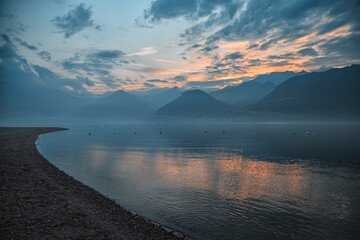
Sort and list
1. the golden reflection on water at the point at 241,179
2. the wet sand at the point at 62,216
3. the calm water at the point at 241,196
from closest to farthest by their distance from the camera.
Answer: the wet sand at the point at 62,216 < the calm water at the point at 241,196 < the golden reflection on water at the point at 241,179

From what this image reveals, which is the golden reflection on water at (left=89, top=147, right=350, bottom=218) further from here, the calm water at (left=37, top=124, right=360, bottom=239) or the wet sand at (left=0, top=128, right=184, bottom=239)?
the wet sand at (left=0, top=128, right=184, bottom=239)

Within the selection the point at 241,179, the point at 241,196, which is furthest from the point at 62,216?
the point at 241,179

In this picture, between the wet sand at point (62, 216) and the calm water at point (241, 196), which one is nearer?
the wet sand at point (62, 216)

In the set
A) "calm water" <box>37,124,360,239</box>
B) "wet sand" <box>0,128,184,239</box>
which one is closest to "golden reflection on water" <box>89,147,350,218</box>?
"calm water" <box>37,124,360,239</box>

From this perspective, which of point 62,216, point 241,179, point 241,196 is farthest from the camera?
point 241,179

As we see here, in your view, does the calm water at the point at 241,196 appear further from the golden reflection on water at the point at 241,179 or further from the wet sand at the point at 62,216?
the wet sand at the point at 62,216

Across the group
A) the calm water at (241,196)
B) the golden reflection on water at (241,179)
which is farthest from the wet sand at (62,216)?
the golden reflection on water at (241,179)

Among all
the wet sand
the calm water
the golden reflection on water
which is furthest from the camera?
the golden reflection on water

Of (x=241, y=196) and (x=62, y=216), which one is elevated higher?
(x=62, y=216)

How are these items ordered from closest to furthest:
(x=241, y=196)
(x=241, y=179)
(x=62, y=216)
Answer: (x=62, y=216) < (x=241, y=196) < (x=241, y=179)

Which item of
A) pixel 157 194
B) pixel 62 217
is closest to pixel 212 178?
pixel 157 194

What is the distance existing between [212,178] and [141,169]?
11.5 meters

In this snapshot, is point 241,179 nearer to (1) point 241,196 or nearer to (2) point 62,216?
(1) point 241,196

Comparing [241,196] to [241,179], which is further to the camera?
[241,179]
